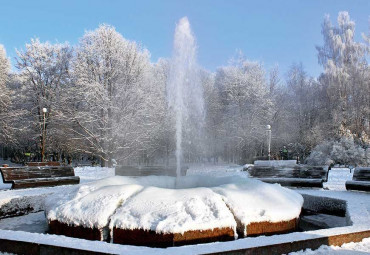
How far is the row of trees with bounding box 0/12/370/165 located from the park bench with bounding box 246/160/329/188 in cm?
1298

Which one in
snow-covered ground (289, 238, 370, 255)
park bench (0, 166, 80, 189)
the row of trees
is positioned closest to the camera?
snow-covered ground (289, 238, 370, 255)

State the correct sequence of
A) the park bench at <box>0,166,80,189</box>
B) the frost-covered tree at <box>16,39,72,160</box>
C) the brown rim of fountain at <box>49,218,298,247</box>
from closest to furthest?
the brown rim of fountain at <box>49,218,298,247</box>, the park bench at <box>0,166,80,189</box>, the frost-covered tree at <box>16,39,72,160</box>

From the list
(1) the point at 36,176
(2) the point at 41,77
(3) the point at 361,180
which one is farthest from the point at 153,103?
(3) the point at 361,180

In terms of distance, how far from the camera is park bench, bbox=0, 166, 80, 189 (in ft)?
26.6

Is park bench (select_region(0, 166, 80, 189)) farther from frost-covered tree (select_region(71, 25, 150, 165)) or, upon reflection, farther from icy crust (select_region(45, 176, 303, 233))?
frost-covered tree (select_region(71, 25, 150, 165))

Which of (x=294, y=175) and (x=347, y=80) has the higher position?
(x=347, y=80)

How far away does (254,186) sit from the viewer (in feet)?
15.5

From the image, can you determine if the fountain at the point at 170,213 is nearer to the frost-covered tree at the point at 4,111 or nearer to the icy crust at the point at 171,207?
the icy crust at the point at 171,207

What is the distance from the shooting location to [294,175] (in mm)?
9180

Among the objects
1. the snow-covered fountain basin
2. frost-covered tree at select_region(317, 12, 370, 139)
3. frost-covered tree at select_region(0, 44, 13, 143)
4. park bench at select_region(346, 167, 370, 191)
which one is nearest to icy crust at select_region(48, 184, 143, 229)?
the snow-covered fountain basin

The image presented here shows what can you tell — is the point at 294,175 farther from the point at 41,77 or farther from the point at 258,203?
the point at 41,77

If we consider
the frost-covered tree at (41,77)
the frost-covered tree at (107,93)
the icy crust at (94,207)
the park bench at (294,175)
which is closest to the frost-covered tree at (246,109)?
the frost-covered tree at (107,93)

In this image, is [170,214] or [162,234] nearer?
[162,234]

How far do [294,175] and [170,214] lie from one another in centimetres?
643
